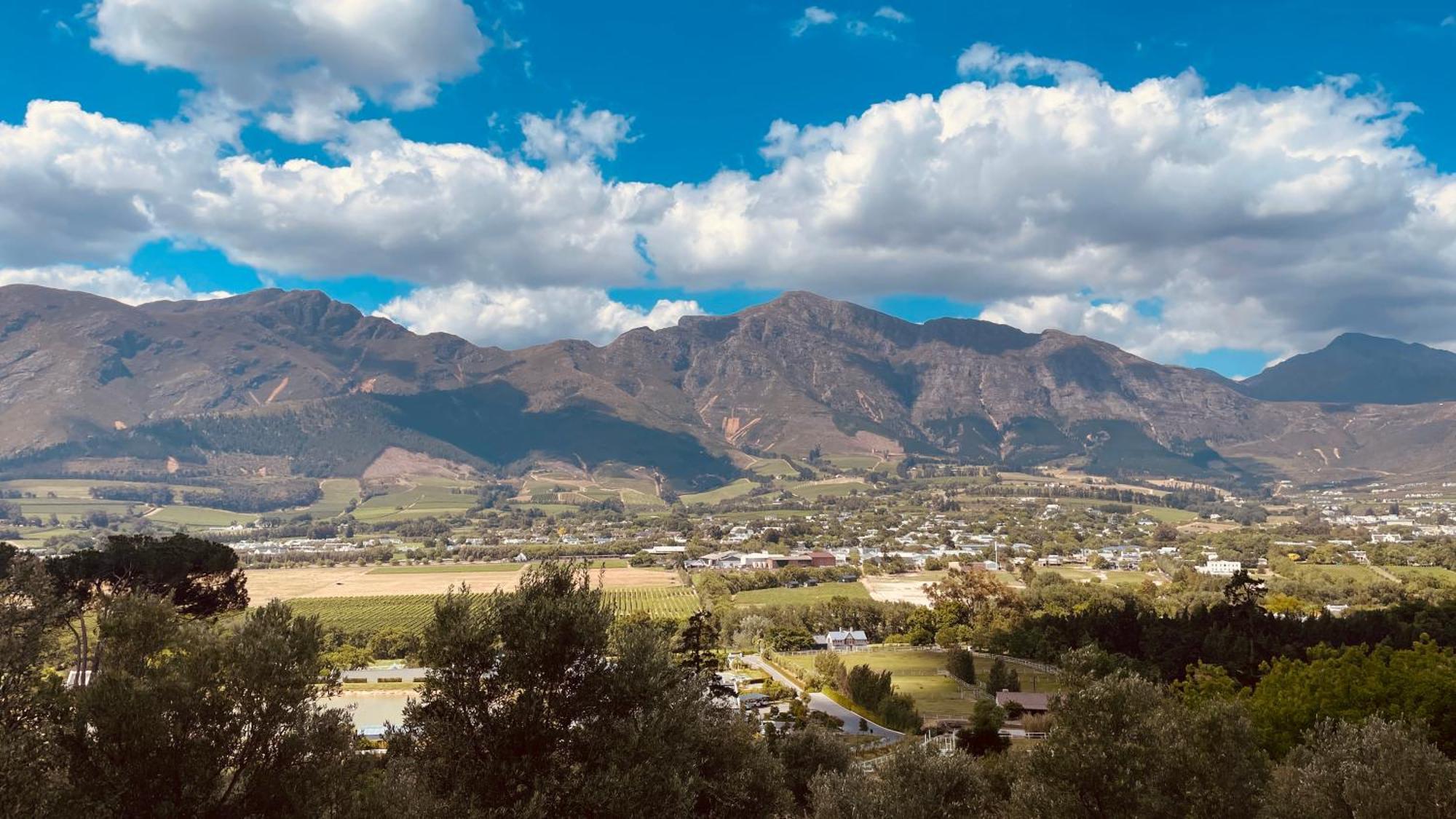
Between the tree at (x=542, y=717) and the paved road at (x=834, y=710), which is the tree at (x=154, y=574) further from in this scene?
the paved road at (x=834, y=710)

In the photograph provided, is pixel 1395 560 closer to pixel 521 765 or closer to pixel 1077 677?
pixel 1077 677

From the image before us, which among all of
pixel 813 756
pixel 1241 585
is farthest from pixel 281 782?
pixel 1241 585

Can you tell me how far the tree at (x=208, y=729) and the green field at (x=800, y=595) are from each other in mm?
97564

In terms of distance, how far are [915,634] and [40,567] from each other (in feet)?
279

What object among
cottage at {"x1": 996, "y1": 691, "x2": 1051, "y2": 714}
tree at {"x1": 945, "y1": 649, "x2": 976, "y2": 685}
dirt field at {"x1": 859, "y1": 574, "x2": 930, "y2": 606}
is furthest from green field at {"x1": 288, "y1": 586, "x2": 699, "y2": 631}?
cottage at {"x1": 996, "y1": 691, "x2": 1051, "y2": 714}

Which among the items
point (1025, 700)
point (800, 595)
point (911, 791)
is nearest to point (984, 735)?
point (1025, 700)

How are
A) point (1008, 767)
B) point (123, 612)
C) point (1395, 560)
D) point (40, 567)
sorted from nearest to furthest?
point (123, 612)
point (40, 567)
point (1008, 767)
point (1395, 560)

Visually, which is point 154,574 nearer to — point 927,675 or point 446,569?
point 927,675

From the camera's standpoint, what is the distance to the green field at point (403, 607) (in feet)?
349

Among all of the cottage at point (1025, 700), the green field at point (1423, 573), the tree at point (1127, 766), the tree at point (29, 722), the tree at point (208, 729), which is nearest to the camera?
the tree at point (29, 722)

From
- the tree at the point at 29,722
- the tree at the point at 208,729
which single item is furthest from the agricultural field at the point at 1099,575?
the tree at the point at 29,722

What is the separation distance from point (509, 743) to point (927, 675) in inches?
2685

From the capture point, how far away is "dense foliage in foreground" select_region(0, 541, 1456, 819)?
18.9 metres

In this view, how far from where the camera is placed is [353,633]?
322 ft
